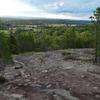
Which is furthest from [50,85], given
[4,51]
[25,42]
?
[25,42]

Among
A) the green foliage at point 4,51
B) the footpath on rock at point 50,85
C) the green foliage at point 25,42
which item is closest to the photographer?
the footpath on rock at point 50,85

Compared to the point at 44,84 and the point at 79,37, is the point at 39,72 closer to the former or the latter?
the point at 44,84

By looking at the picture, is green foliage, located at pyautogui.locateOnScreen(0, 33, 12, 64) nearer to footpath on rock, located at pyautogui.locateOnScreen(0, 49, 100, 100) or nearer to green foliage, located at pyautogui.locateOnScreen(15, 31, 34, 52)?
footpath on rock, located at pyautogui.locateOnScreen(0, 49, 100, 100)

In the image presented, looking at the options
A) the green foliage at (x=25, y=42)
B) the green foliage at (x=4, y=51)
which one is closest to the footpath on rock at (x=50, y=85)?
the green foliage at (x=4, y=51)

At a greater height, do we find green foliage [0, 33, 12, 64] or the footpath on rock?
green foliage [0, 33, 12, 64]

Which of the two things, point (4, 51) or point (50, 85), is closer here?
point (50, 85)

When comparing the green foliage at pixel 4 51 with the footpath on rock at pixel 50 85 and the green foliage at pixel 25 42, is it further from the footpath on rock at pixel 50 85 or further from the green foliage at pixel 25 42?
the green foliage at pixel 25 42

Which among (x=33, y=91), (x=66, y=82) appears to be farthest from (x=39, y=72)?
(x=33, y=91)

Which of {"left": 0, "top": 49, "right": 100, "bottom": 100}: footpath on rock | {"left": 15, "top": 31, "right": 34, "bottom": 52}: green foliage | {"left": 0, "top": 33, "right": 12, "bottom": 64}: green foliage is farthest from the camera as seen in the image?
{"left": 15, "top": 31, "right": 34, "bottom": 52}: green foliage

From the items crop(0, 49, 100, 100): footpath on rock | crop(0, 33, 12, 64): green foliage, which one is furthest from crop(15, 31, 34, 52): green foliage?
crop(0, 33, 12, 64): green foliage

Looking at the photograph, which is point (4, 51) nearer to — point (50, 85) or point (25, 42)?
point (50, 85)

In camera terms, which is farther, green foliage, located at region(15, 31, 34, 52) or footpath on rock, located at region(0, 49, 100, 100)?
green foliage, located at region(15, 31, 34, 52)

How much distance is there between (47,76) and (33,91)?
652 centimetres

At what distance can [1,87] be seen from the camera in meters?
25.8
